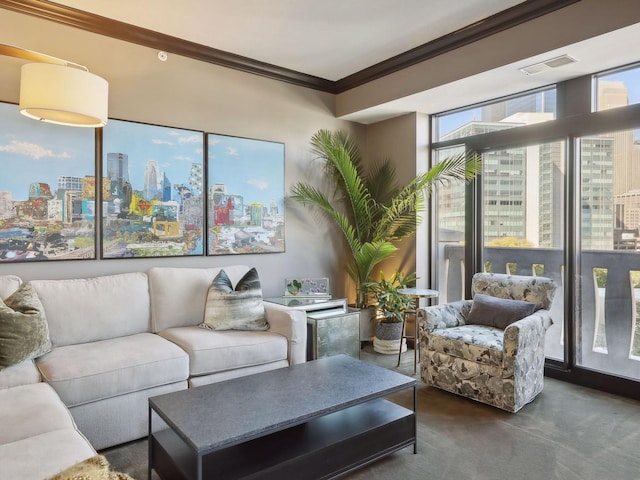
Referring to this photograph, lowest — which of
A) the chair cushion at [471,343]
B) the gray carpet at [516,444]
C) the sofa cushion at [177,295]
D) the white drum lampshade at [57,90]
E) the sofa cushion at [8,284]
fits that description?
the gray carpet at [516,444]

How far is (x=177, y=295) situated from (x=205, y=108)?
66.1 inches

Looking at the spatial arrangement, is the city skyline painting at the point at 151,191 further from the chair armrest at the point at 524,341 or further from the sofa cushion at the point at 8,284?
the chair armrest at the point at 524,341

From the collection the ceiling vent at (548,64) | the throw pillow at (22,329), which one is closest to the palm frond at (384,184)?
the ceiling vent at (548,64)

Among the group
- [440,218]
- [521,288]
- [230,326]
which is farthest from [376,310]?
[230,326]

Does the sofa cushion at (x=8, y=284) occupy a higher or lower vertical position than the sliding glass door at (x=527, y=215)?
lower

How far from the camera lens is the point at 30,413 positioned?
1.82 metres

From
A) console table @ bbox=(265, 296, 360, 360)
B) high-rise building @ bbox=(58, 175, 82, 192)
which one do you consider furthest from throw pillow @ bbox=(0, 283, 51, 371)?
console table @ bbox=(265, 296, 360, 360)

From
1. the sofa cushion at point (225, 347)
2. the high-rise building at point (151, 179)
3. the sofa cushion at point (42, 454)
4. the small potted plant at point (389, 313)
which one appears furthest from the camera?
the small potted plant at point (389, 313)

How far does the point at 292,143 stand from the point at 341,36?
3.89ft

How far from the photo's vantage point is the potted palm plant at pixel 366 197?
4.22 m

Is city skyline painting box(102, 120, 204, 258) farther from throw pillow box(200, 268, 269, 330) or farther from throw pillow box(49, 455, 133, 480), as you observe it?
throw pillow box(49, 455, 133, 480)

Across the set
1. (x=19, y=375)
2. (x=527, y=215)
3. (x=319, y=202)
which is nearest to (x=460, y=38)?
(x=527, y=215)

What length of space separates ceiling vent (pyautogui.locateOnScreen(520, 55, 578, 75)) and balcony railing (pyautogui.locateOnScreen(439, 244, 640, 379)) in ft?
4.84

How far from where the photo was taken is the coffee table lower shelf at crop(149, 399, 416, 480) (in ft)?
6.06
